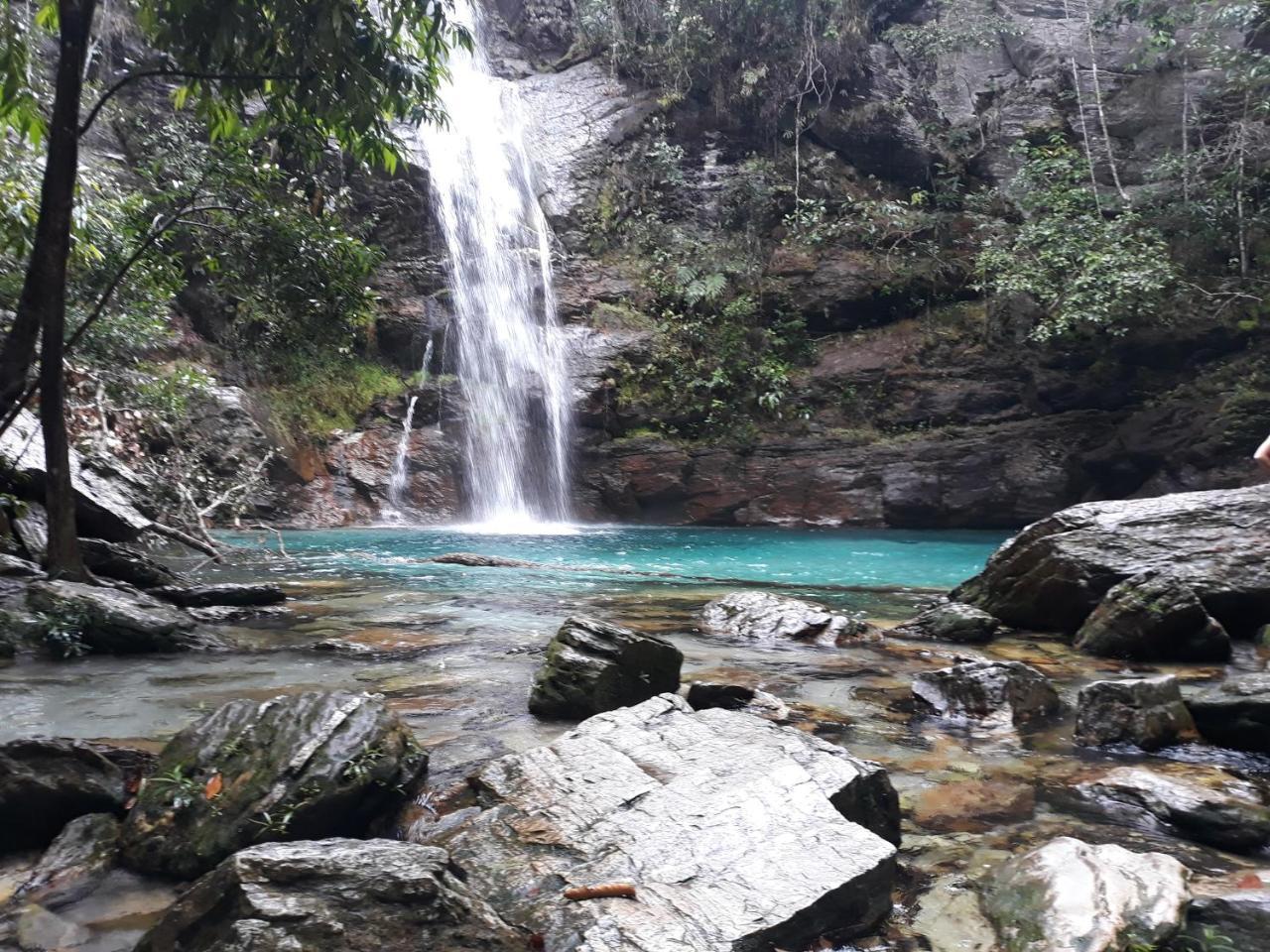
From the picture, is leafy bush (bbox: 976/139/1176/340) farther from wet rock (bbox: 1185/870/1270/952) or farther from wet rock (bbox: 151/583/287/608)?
wet rock (bbox: 1185/870/1270/952)

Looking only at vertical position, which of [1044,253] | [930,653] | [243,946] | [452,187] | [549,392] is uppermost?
[452,187]

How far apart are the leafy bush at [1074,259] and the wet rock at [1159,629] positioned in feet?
32.1

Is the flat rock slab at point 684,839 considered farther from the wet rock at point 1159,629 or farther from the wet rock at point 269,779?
the wet rock at point 1159,629

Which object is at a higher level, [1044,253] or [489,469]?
[1044,253]

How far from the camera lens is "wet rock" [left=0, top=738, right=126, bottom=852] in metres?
2.45

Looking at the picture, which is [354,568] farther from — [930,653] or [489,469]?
[489,469]

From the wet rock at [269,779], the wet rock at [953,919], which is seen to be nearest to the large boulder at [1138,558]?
the wet rock at [953,919]

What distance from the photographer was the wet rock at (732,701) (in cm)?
395

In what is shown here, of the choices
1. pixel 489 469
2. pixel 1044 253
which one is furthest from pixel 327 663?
pixel 1044 253

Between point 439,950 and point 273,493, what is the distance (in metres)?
15.6

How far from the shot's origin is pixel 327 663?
16.0 feet

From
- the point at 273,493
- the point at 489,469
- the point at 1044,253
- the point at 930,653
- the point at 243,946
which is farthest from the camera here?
the point at 489,469

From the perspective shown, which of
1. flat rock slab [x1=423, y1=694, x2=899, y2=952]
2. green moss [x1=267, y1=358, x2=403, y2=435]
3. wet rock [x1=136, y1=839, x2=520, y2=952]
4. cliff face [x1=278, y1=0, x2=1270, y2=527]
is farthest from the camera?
green moss [x1=267, y1=358, x2=403, y2=435]

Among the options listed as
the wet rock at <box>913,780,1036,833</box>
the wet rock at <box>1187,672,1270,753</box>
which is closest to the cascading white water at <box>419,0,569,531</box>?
the wet rock at <box>1187,672,1270,753</box>
